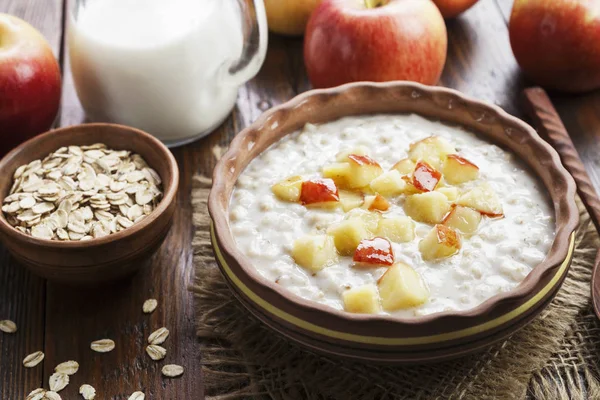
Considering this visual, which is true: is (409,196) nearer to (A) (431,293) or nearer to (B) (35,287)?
(A) (431,293)

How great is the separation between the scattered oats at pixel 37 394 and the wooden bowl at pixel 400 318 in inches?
16.6

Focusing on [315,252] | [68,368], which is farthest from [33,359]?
[315,252]

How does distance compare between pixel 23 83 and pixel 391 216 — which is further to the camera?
pixel 23 83

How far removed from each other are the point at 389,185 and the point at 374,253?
22cm

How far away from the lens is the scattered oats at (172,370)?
1562mm

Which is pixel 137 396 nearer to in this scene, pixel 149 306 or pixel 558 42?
pixel 149 306

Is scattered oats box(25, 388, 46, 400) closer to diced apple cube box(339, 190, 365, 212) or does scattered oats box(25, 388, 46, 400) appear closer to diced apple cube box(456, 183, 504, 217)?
diced apple cube box(339, 190, 365, 212)

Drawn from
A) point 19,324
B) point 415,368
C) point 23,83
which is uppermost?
point 23,83

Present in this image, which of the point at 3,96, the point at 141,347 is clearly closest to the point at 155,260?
the point at 141,347

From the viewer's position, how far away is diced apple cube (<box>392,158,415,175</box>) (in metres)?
1.72

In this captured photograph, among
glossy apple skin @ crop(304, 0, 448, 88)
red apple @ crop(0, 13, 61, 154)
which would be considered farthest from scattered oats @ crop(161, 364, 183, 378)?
glossy apple skin @ crop(304, 0, 448, 88)

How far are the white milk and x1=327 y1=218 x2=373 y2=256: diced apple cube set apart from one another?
68 centimetres

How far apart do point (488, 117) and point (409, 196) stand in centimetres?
33

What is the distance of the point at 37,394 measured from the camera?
1519 mm
